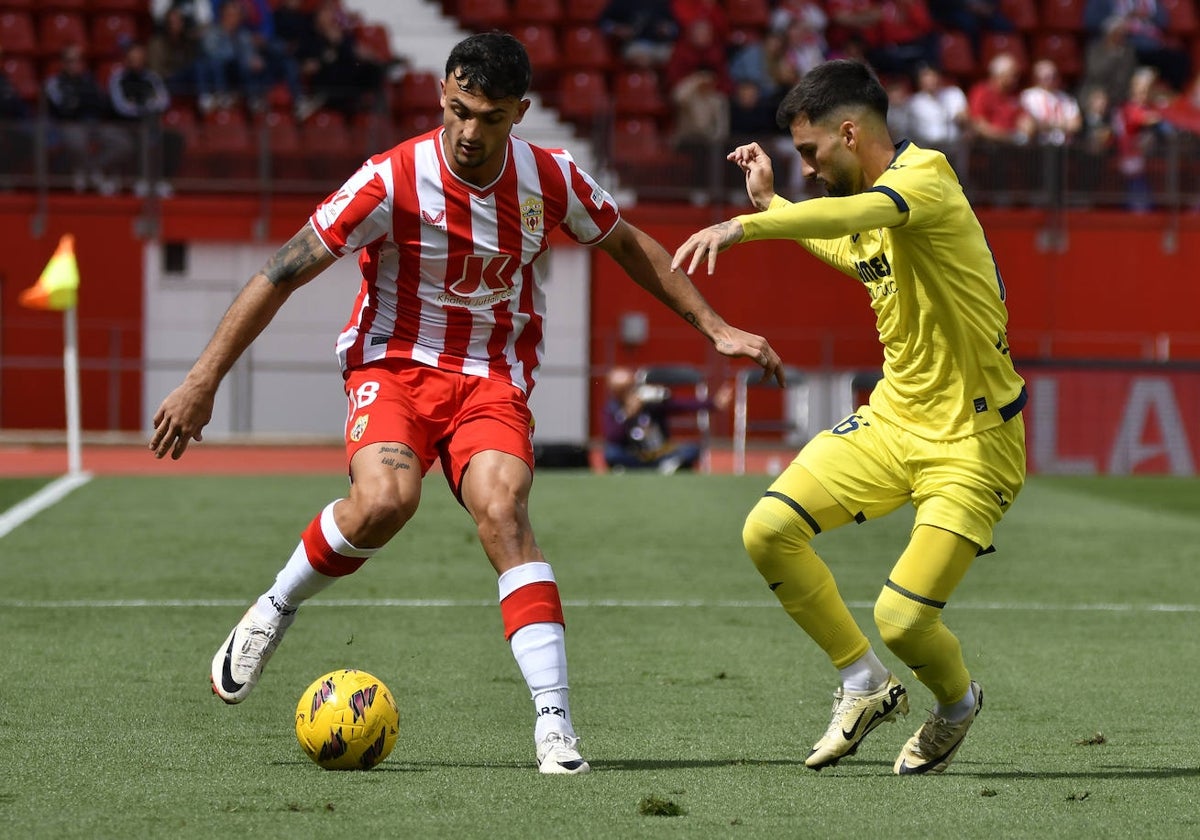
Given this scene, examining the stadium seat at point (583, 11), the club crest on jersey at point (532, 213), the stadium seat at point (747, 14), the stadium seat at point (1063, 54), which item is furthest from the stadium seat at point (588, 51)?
the club crest on jersey at point (532, 213)

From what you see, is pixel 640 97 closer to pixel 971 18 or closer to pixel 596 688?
pixel 971 18

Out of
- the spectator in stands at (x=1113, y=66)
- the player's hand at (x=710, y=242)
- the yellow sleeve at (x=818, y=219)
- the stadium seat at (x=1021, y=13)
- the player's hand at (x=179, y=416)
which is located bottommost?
the player's hand at (x=179, y=416)

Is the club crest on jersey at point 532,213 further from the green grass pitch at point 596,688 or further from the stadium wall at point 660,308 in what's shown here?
the stadium wall at point 660,308

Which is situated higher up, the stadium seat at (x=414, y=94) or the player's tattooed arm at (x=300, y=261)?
the stadium seat at (x=414, y=94)

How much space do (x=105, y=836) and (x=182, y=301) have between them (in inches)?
752

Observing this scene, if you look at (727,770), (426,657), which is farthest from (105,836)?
(426,657)

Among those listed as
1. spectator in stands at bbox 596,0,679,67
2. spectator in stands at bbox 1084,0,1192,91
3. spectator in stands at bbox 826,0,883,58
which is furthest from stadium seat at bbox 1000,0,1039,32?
spectator in stands at bbox 596,0,679,67

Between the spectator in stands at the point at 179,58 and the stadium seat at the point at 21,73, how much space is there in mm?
1438

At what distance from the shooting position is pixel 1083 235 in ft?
76.0

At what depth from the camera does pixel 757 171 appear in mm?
5715

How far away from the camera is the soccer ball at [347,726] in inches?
195

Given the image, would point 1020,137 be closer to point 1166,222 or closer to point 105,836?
point 1166,222

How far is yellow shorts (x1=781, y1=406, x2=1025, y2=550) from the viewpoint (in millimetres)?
5148

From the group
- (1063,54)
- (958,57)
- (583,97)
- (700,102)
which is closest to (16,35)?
(583,97)
